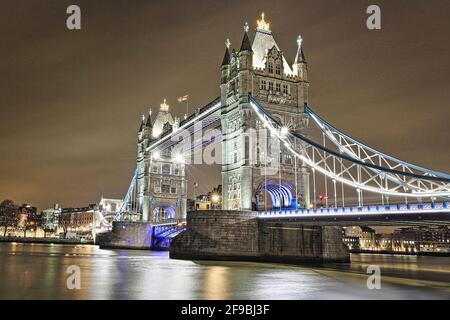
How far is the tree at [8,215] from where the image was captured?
15612 cm

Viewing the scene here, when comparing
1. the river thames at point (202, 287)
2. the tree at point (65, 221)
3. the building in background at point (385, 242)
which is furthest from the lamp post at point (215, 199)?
the tree at point (65, 221)

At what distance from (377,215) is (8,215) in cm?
14827

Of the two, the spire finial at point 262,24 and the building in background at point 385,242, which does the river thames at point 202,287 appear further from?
the building in background at point 385,242

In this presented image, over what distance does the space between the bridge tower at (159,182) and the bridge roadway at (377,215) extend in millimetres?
47926

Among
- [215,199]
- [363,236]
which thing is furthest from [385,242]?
[215,199]

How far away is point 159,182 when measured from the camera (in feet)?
296

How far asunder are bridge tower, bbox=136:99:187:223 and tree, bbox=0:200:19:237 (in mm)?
81691

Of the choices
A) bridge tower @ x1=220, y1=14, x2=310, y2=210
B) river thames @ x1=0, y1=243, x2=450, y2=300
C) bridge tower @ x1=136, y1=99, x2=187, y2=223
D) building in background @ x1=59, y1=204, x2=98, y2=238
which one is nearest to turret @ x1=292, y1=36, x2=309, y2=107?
bridge tower @ x1=220, y1=14, x2=310, y2=210

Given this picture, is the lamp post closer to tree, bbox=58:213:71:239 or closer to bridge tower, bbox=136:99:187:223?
bridge tower, bbox=136:99:187:223

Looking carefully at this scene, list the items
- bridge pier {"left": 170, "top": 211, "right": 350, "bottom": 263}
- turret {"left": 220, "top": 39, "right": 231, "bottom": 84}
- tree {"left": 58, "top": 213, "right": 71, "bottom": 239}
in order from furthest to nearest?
tree {"left": 58, "top": 213, "right": 71, "bottom": 239} < turret {"left": 220, "top": 39, "right": 231, "bottom": 84} < bridge pier {"left": 170, "top": 211, "right": 350, "bottom": 263}

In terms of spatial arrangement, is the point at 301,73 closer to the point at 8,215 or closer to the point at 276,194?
the point at 276,194

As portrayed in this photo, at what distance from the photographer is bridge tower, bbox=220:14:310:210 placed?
4975 cm
